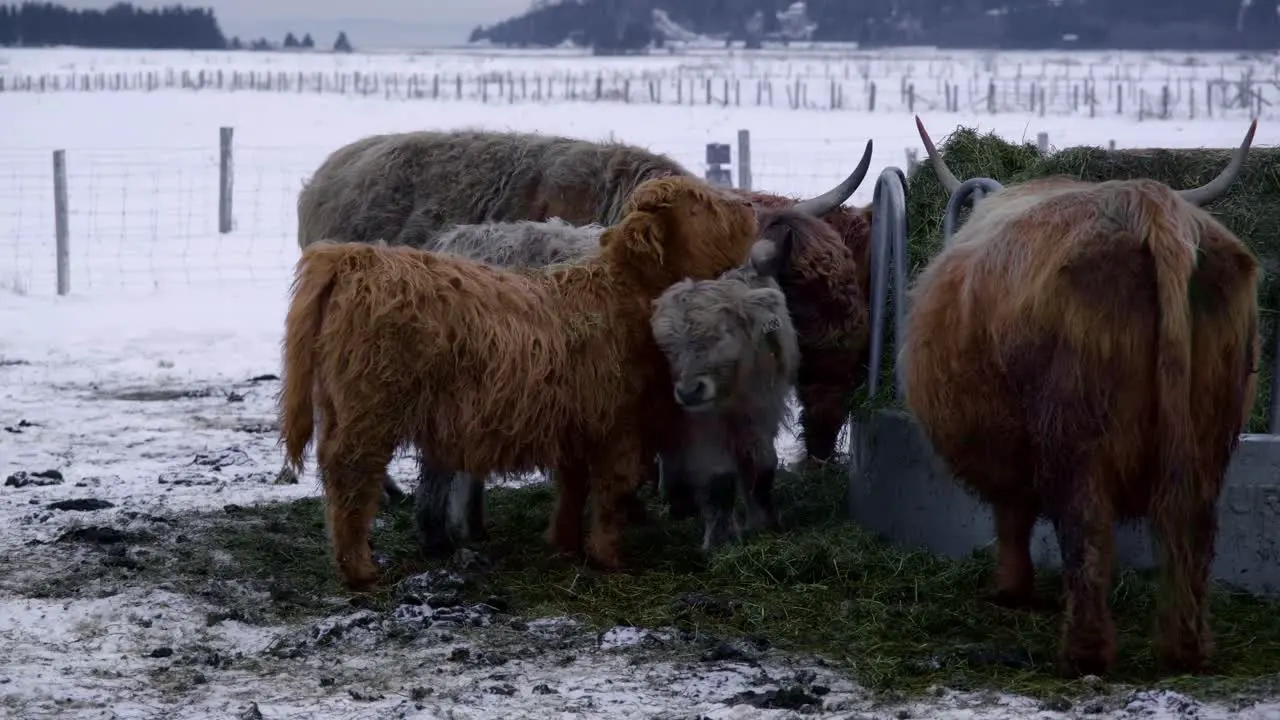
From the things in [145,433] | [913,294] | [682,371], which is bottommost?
[145,433]

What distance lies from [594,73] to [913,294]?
169ft

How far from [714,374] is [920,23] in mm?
75078

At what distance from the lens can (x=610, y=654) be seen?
5.05m

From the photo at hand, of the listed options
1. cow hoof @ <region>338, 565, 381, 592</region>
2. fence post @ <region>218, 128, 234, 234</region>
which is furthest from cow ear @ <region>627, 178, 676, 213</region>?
fence post @ <region>218, 128, 234, 234</region>

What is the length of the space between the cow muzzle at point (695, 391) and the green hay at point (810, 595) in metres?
0.66

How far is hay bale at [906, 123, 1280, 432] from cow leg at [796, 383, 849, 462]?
0.72 metres

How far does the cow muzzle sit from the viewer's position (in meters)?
5.97

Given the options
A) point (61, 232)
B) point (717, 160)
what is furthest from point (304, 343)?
point (717, 160)

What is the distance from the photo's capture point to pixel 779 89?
49.2 metres

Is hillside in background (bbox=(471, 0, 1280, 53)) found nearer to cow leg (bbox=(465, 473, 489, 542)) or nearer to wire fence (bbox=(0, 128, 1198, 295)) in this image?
wire fence (bbox=(0, 128, 1198, 295))

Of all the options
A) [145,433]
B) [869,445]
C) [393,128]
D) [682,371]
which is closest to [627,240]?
[682,371]

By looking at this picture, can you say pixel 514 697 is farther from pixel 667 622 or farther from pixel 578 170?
pixel 578 170

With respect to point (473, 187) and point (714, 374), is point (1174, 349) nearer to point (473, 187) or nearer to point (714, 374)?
point (714, 374)

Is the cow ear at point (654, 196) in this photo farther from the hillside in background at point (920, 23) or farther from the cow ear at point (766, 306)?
the hillside in background at point (920, 23)
